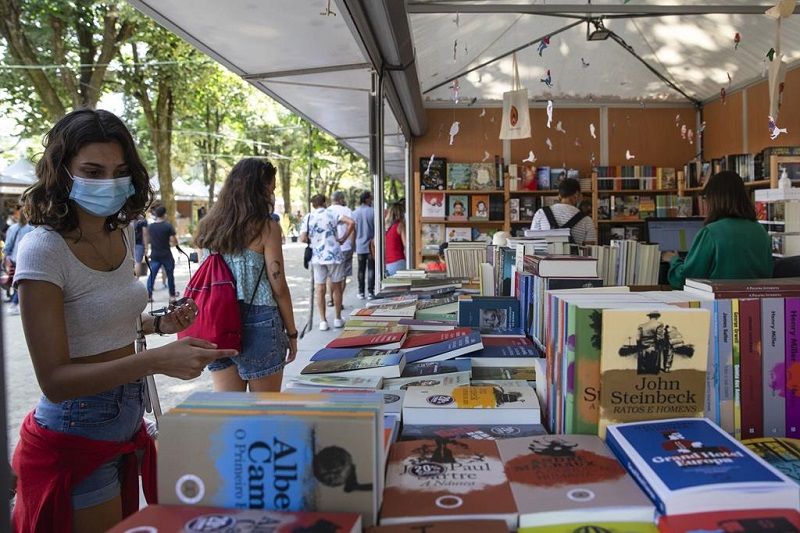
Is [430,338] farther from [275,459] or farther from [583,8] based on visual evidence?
[583,8]

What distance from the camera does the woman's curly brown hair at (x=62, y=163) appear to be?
4.70 feet

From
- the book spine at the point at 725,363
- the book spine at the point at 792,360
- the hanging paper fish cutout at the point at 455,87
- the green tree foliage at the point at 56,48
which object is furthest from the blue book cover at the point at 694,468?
the green tree foliage at the point at 56,48

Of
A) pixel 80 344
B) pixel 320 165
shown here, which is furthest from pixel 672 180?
pixel 320 165

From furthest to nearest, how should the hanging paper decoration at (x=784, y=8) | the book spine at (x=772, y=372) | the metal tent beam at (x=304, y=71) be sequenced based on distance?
the metal tent beam at (x=304, y=71) → the hanging paper decoration at (x=784, y=8) → the book spine at (x=772, y=372)

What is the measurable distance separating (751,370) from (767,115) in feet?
20.8

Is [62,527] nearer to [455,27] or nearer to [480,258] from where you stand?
[480,258]

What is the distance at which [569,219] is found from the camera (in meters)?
4.83

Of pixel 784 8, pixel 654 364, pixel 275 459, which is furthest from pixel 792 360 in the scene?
pixel 784 8

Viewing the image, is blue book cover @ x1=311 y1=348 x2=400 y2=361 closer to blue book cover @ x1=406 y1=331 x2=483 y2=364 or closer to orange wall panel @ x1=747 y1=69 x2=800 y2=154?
blue book cover @ x1=406 y1=331 x2=483 y2=364

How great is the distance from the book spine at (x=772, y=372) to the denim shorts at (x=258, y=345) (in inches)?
79.5

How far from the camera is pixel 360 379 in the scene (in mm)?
1692

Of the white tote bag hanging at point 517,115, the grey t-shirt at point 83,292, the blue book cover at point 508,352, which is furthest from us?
A: the white tote bag hanging at point 517,115

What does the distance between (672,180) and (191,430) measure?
7904mm

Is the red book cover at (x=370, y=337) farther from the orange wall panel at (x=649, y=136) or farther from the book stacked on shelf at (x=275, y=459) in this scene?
the orange wall panel at (x=649, y=136)
